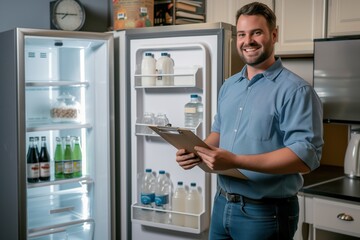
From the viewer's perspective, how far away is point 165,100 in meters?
2.48

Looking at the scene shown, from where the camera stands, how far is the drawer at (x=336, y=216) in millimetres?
2131

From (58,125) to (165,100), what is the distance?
614 mm

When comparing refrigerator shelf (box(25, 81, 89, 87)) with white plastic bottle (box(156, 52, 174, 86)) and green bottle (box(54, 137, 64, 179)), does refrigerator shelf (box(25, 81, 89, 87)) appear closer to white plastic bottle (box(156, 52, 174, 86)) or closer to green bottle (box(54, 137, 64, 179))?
green bottle (box(54, 137, 64, 179))

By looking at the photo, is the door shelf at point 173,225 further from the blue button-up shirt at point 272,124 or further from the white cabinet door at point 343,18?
the white cabinet door at point 343,18

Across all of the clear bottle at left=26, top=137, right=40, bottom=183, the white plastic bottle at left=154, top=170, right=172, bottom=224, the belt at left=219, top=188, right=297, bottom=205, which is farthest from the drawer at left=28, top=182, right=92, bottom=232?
the belt at left=219, top=188, right=297, bottom=205

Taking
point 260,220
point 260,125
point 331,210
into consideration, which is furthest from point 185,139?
point 331,210

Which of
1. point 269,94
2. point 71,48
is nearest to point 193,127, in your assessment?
point 269,94

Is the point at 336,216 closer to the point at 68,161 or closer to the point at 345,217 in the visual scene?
the point at 345,217

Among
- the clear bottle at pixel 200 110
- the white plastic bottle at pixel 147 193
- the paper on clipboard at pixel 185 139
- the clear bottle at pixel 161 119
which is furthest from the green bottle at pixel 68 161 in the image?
the paper on clipboard at pixel 185 139

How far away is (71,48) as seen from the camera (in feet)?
9.00

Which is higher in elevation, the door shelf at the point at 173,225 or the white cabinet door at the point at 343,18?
the white cabinet door at the point at 343,18

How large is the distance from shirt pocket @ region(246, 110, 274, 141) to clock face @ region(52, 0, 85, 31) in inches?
56.4

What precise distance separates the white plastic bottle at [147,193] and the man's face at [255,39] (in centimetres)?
104

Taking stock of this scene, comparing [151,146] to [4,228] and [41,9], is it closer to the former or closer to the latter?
[4,228]
